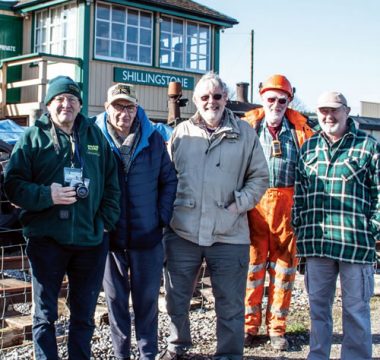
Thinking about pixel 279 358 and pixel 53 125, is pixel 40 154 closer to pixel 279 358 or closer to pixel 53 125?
pixel 53 125

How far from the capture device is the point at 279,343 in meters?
5.29

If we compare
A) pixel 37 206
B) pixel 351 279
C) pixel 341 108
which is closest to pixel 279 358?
pixel 351 279

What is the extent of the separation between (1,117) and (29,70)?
70.2 inches

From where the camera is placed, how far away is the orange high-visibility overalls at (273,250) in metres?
5.25

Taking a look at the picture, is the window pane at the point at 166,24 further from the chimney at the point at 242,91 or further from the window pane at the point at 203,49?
the chimney at the point at 242,91

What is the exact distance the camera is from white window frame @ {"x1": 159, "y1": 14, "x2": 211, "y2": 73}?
20984mm

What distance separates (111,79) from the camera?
19625 millimetres

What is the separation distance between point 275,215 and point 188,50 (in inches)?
664

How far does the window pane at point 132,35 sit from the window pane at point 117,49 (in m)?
0.37

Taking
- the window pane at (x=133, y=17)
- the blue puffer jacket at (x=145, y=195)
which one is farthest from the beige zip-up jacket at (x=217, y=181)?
the window pane at (x=133, y=17)

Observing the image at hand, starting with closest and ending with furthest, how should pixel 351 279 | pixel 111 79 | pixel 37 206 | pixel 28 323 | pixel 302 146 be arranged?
pixel 37 206 < pixel 351 279 < pixel 302 146 < pixel 28 323 < pixel 111 79

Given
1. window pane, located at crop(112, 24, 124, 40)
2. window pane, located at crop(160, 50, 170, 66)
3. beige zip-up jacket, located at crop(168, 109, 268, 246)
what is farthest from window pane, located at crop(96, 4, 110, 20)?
beige zip-up jacket, located at crop(168, 109, 268, 246)

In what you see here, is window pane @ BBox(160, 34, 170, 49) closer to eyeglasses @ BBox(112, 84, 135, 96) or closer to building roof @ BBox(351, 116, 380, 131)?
building roof @ BBox(351, 116, 380, 131)

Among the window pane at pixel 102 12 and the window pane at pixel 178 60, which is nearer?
the window pane at pixel 102 12
